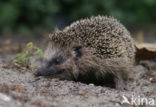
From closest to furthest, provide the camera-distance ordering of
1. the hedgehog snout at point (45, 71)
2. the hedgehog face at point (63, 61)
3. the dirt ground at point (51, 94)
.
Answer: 1. the dirt ground at point (51, 94)
2. the hedgehog snout at point (45, 71)
3. the hedgehog face at point (63, 61)

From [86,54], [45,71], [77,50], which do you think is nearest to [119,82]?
[86,54]

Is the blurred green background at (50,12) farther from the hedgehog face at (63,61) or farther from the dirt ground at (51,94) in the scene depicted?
the dirt ground at (51,94)

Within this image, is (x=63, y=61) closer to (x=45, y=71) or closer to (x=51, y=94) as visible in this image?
(x=45, y=71)

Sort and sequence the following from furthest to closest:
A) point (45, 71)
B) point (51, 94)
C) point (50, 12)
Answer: point (50, 12) < point (45, 71) < point (51, 94)

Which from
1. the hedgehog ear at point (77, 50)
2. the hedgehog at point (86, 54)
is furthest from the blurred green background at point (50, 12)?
the hedgehog ear at point (77, 50)

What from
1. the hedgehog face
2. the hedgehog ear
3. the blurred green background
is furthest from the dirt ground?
the blurred green background

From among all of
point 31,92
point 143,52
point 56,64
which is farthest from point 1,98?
point 143,52

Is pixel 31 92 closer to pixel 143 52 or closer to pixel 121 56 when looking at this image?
pixel 121 56

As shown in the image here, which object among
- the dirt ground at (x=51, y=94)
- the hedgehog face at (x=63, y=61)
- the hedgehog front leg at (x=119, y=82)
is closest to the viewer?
the dirt ground at (x=51, y=94)
